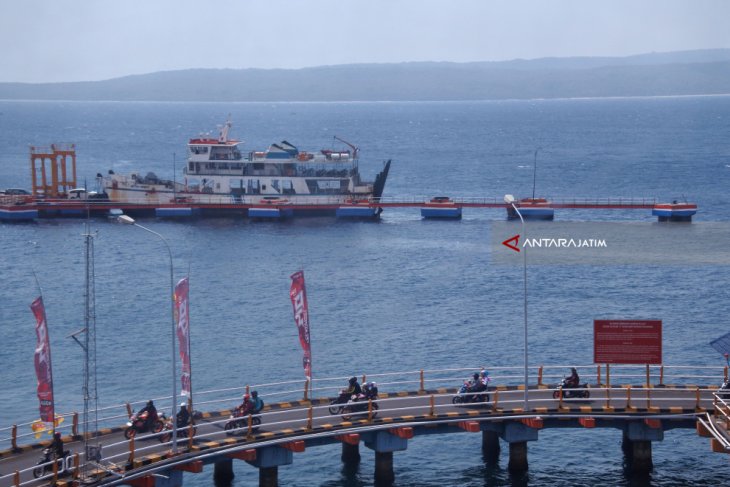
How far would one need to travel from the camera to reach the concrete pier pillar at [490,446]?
150 ft

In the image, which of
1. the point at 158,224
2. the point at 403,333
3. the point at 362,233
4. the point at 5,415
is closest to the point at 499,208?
the point at 362,233

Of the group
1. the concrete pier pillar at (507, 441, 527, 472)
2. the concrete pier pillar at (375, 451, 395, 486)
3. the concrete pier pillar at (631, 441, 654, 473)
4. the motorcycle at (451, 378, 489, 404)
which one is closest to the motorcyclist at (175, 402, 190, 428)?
the concrete pier pillar at (375, 451, 395, 486)

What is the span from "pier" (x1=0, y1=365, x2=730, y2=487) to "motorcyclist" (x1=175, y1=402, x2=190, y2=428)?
598 mm

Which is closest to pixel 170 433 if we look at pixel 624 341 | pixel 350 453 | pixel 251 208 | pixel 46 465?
pixel 46 465

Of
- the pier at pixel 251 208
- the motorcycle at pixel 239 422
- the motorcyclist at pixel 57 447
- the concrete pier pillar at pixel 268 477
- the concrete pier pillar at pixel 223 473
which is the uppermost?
the pier at pixel 251 208

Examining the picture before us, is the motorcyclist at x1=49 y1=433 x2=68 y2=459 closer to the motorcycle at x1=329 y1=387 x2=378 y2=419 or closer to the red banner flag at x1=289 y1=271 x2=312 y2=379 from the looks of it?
the motorcycle at x1=329 y1=387 x2=378 y2=419

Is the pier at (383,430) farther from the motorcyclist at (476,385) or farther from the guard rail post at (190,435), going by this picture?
the motorcyclist at (476,385)

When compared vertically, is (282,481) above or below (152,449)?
below

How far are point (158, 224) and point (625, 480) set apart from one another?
73.1 meters

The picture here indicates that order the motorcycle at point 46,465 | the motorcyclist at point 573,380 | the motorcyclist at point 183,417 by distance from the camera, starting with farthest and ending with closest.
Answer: the motorcyclist at point 573,380 → the motorcyclist at point 183,417 → the motorcycle at point 46,465

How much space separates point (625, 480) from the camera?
4347 centimetres

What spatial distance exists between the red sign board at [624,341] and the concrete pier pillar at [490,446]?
5.79m

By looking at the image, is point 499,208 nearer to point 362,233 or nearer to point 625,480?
point 362,233

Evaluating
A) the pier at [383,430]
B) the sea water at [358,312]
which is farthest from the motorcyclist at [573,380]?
the sea water at [358,312]
